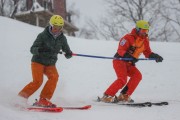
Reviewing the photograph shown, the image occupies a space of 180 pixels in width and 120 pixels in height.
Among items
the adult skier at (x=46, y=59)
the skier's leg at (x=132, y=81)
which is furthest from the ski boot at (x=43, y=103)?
the skier's leg at (x=132, y=81)

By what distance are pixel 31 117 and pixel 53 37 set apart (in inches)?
92.4

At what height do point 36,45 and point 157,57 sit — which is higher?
point 36,45

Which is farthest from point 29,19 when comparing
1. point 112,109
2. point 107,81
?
point 112,109

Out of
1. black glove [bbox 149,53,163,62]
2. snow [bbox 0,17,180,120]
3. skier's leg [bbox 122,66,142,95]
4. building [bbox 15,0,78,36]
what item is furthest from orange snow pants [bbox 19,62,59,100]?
building [bbox 15,0,78,36]

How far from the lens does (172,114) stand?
17.8ft

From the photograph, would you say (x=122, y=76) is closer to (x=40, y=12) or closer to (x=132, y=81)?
(x=132, y=81)

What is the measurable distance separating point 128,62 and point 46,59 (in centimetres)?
174

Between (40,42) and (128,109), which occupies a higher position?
(40,42)

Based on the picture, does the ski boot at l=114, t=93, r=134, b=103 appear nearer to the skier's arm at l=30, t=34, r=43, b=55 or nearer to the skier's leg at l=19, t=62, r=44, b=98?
the skier's leg at l=19, t=62, r=44, b=98

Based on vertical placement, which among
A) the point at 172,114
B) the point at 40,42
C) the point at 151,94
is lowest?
the point at 151,94

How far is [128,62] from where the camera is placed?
734 cm

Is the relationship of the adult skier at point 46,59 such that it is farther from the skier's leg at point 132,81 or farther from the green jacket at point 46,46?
the skier's leg at point 132,81

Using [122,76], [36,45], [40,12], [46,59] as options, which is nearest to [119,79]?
[122,76]

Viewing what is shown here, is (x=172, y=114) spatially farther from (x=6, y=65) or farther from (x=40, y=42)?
(x=6, y=65)
